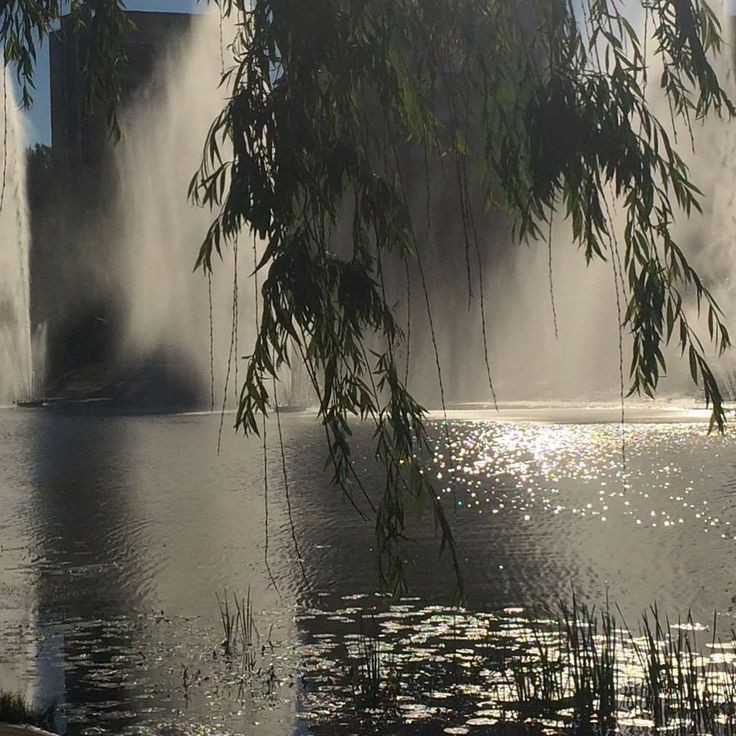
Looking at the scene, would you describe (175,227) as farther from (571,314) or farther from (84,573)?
(84,573)

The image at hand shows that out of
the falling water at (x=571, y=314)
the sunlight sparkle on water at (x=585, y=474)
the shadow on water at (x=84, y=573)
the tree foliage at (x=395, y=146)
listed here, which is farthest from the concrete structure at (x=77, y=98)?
the tree foliage at (x=395, y=146)

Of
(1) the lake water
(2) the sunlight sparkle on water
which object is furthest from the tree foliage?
(2) the sunlight sparkle on water

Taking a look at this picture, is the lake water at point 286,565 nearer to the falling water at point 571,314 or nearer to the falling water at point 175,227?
the falling water at point 571,314

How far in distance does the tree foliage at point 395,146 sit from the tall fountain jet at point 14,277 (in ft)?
126

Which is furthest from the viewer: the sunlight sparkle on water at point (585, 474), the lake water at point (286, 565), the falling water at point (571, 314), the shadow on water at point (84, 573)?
the falling water at point (571, 314)

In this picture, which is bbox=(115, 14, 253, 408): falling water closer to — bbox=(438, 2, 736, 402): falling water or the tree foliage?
bbox=(438, 2, 736, 402): falling water

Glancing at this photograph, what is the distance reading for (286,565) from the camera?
18359 mm

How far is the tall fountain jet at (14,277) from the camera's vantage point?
4741cm

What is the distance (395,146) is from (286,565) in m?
13.2

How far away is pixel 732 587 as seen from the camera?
619 inches

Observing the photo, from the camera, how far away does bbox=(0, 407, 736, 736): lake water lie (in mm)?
10836

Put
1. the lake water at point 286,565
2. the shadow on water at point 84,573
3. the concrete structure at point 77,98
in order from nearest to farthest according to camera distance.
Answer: the lake water at point 286,565 < the shadow on water at point 84,573 < the concrete structure at point 77,98

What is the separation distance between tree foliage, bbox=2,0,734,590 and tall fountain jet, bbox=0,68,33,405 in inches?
1516

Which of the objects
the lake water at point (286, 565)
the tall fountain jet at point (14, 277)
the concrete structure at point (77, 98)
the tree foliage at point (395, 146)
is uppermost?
the concrete structure at point (77, 98)
